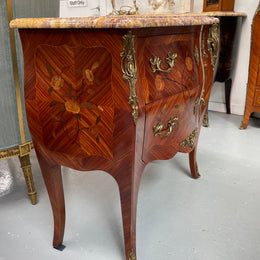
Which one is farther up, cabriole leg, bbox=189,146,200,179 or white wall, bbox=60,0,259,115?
white wall, bbox=60,0,259,115

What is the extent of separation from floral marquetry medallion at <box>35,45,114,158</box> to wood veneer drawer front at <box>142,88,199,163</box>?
0.16 m

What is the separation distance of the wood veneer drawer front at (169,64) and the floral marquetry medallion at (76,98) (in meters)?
0.16

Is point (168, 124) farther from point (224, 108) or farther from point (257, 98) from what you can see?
point (224, 108)

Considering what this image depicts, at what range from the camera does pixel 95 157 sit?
1079mm

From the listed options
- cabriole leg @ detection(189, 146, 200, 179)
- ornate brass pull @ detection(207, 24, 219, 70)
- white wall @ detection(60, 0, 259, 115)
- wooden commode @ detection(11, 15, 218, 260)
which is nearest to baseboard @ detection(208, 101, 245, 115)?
white wall @ detection(60, 0, 259, 115)

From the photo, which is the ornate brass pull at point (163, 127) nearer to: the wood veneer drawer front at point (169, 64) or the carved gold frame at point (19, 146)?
the wood veneer drawer front at point (169, 64)

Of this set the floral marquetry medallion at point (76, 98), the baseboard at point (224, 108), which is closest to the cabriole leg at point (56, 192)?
the floral marquetry medallion at point (76, 98)

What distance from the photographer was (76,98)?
1028 millimetres

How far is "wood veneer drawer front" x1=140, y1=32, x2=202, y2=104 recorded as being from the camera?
103 centimetres

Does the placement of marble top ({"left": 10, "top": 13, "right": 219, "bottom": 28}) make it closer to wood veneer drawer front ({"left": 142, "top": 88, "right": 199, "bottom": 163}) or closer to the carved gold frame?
wood veneer drawer front ({"left": 142, "top": 88, "right": 199, "bottom": 163})

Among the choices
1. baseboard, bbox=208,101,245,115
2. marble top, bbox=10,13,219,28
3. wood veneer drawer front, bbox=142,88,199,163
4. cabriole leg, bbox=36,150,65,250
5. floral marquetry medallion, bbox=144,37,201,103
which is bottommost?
baseboard, bbox=208,101,245,115

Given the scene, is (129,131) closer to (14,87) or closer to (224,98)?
(14,87)

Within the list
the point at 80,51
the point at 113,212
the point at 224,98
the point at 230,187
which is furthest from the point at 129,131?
the point at 224,98

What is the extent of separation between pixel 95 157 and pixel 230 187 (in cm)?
109
